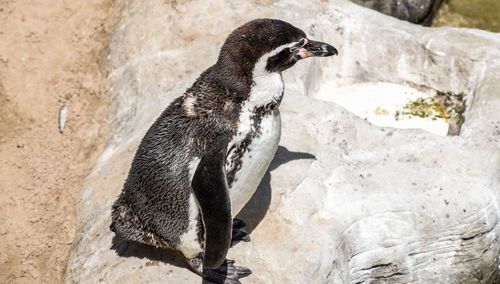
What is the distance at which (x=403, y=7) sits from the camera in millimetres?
6867

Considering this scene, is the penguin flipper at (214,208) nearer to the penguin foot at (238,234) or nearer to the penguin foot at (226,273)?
the penguin foot at (226,273)

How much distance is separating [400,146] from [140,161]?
1545 millimetres

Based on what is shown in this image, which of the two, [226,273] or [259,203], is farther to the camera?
[259,203]

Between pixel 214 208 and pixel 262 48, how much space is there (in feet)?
2.44

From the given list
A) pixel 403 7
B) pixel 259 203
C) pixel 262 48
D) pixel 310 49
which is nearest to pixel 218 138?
pixel 262 48

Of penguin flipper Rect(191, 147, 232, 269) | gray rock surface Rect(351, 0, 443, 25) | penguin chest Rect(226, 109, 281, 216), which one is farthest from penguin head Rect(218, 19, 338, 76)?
gray rock surface Rect(351, 0, 443, 25)

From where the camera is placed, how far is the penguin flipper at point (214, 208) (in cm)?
336

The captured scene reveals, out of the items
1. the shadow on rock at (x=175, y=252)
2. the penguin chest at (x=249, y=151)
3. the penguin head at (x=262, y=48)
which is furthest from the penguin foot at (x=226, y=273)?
the penguin head at (x=262, y=48)

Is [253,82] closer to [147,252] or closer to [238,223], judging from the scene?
[238,223]

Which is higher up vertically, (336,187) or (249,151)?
(249,151)

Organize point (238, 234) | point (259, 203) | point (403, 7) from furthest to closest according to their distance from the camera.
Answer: point (403, 7), point (259, 203), point (238, 234)

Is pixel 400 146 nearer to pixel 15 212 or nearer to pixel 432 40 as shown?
pixel 432 40

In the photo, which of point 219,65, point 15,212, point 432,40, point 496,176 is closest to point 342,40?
point 432,40

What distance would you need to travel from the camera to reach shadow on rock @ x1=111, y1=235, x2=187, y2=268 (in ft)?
13.0
